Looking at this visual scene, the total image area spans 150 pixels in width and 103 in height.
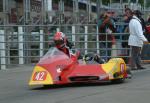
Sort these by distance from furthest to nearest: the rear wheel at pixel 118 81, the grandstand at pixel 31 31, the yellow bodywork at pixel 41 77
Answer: the grandstand at pixel 31 31 → the rear wheel at pixel 118 81 → the yellow bodywork at pixel 41 77

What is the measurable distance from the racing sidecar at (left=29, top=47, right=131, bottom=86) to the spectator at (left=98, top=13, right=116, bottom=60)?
18.5 ft

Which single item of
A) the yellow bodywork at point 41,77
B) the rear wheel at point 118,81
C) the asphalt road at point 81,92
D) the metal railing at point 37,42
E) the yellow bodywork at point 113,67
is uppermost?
the metal railing at point 37,42

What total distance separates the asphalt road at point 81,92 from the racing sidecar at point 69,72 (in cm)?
20

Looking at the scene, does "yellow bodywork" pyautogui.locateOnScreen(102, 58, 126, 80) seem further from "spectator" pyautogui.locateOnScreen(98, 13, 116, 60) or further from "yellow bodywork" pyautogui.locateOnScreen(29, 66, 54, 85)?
"spectator" pyautogui.locateOnScreen(98, 13, 116, 60)

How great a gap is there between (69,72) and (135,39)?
4122 millimetres

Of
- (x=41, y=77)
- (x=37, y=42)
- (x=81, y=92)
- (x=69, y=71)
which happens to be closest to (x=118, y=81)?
(x=69, y=71)

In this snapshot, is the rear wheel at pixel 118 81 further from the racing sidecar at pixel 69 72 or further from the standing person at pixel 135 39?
the standing person at pixel 135 39

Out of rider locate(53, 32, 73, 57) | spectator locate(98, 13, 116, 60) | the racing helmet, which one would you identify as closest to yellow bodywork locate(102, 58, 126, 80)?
rider locate(53, 32, 73, 57)

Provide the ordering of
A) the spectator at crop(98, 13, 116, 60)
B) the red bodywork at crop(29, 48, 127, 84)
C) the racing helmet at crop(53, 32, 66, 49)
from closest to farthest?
the red bodywork at crop(29, 48, 127, 84), the racing helmet at crop(53, 32, 66, 49), the spectator at crop(98, 13, 116, 60)

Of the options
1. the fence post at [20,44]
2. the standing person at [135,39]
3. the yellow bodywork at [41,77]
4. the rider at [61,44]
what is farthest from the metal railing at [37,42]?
the yellow bodywork at [41,77]

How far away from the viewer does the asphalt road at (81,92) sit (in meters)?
9.69

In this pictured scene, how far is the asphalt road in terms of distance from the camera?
9.69 metres

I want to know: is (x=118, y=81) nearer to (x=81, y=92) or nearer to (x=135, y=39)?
(x=81, y=92)

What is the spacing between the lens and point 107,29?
58.9ft
